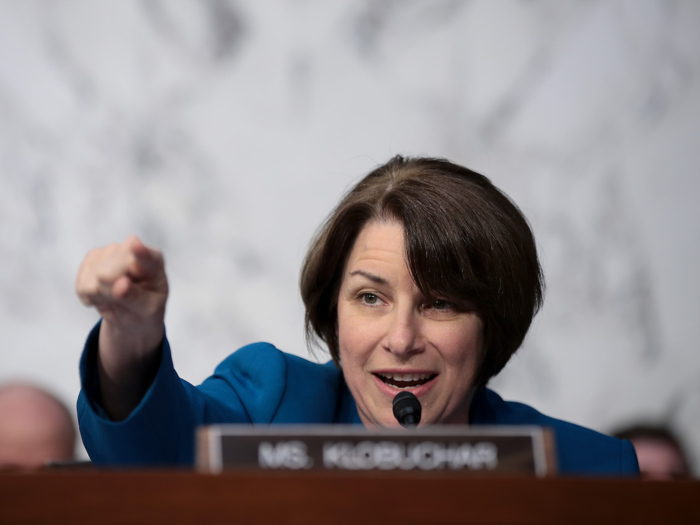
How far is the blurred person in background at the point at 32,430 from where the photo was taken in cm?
193

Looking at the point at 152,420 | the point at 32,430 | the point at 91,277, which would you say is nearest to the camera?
the point at 91,277

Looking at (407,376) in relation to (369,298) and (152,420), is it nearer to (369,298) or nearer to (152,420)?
(369,298)

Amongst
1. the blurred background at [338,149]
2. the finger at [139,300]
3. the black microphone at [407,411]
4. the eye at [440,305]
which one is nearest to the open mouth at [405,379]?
the eye at [440,305]

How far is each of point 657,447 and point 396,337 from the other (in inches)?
69.6

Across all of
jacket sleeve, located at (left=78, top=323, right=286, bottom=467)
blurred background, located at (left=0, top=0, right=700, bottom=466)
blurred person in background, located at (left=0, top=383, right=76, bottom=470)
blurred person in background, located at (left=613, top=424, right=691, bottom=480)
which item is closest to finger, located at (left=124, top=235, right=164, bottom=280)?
jacket sleeve, located at (left=78, top=323, right=286, bottom=467)

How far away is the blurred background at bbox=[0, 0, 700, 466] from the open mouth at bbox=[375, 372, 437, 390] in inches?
52.6

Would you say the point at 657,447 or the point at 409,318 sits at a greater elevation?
the point at 409,318

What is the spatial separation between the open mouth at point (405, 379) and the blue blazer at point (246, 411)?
20 centimetres

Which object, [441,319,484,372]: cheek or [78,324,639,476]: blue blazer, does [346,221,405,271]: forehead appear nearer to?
[441,319,484,372]: cheek

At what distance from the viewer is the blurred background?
272 centimetres

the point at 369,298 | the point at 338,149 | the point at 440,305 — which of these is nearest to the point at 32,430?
the point at 369,298

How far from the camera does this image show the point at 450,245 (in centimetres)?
138

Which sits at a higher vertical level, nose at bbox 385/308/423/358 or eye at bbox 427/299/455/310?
eye at bbox 427/299/455/310

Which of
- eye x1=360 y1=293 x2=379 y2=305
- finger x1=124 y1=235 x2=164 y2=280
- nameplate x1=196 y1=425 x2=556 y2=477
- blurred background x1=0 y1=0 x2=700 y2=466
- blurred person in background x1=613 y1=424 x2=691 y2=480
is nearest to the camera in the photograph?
nameplate x1=196 y1=425 x2=556 y2=477
